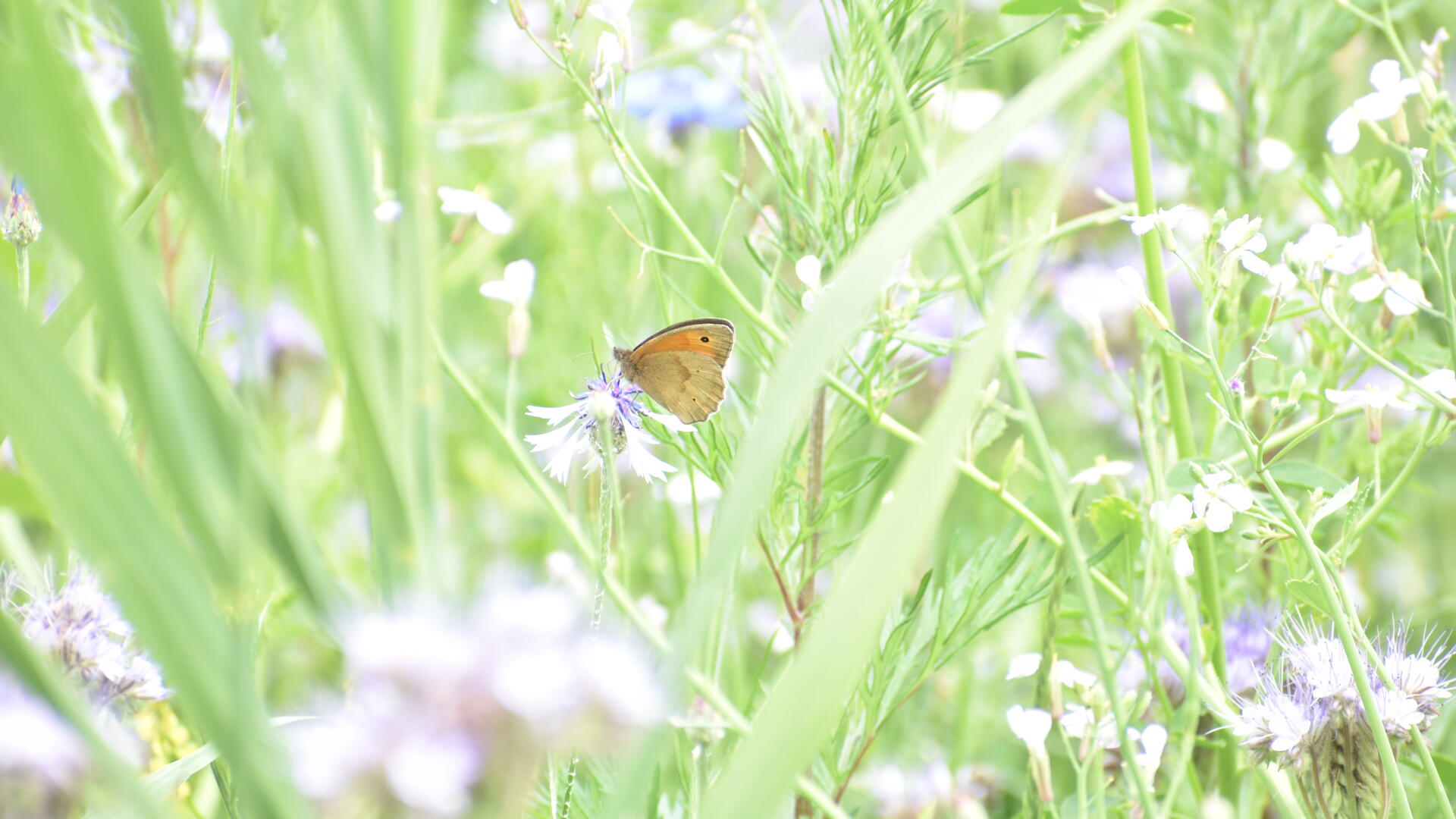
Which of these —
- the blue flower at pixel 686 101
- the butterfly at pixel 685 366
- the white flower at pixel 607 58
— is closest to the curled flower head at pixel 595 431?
the butterfly at pixel 685 366

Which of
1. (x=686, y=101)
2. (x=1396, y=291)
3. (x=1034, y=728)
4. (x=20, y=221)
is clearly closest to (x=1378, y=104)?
(x=1396, y=291)

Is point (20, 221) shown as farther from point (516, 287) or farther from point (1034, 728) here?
point (1034, 728)

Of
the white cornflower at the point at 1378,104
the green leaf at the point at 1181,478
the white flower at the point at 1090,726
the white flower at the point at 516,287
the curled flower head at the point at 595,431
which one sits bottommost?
the white flower at the point at 1090,726

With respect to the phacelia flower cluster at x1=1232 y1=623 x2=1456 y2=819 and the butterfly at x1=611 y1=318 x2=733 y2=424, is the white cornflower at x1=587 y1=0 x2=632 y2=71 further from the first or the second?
the phacelia flower cluster at x1=1232 y1=623 x2=1456 y2=819

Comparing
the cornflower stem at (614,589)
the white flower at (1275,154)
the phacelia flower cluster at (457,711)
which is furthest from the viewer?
the white flower at (1275,154)

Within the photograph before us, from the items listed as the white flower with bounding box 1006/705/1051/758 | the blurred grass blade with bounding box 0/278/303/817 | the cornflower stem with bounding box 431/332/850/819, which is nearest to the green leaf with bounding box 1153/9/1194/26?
the white flower with bounding box 1006/705/1051/758

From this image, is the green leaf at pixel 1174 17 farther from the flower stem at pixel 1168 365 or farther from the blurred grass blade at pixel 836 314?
the blurred grass blade at pixel 836 314
